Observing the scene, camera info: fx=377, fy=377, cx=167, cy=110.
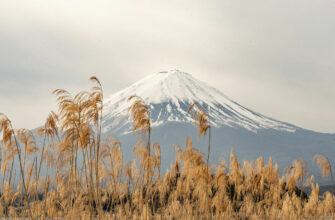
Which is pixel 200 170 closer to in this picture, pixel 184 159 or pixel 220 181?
pixel 184 159

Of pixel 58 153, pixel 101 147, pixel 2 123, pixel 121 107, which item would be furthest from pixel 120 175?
pixel 121 107

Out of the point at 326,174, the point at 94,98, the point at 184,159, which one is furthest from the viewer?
the point at 326,174

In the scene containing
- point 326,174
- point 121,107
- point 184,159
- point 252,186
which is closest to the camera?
point 184,159

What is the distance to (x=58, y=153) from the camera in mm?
6531

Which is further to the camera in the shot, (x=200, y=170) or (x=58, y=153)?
(x=58, y=153)

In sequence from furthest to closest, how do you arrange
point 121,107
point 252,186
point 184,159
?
point 121,107 < point 252,186 < point 184,159

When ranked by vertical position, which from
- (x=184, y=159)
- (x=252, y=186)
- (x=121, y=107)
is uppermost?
(x=121, y=107)

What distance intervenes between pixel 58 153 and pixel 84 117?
146 cm

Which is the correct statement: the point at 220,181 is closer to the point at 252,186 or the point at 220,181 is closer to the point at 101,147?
the point at 252,186

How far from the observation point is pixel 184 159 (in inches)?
252

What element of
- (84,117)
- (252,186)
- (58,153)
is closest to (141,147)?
(84,117)

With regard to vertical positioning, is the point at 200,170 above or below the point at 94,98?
below

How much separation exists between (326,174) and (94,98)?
480 centimetres

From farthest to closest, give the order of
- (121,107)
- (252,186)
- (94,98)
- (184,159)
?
(121,107) < (252,186) < (184,159) < (94,98)
